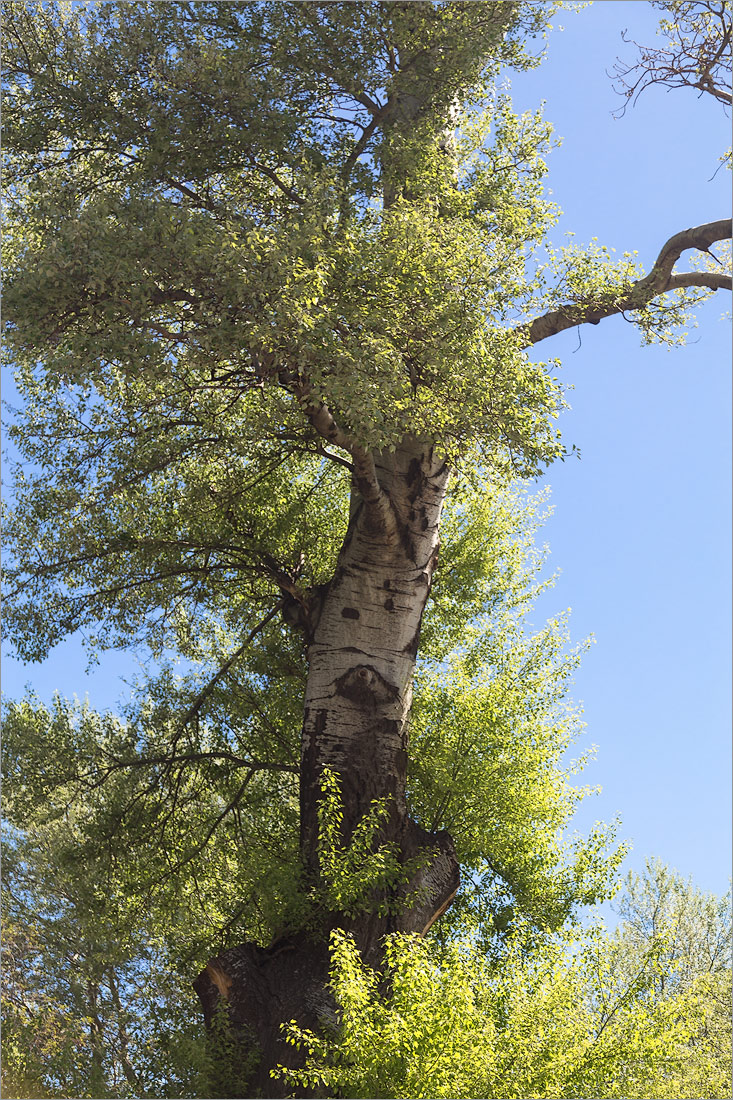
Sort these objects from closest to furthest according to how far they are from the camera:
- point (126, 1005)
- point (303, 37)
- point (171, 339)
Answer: point (171, 339)
point (303, 37)
point (126, 1005)

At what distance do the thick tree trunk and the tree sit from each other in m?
0.02

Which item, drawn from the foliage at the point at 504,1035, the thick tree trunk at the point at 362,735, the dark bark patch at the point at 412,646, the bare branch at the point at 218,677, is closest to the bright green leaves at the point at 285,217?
the thick tree trunk at the point at 362,735

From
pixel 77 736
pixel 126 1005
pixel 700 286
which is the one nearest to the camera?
pixel 700 286

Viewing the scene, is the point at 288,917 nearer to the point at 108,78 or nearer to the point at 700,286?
the point at 108,78

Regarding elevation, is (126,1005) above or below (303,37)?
below

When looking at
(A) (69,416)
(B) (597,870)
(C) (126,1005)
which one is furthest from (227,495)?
(C) (126,1005)

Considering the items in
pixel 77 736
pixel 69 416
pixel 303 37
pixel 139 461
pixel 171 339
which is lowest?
pixel 77 736

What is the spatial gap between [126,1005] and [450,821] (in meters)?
6.02

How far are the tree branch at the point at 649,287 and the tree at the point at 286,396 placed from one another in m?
0.03

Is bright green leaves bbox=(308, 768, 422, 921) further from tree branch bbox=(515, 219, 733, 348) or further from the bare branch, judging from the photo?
tree branch bbox=(515, 219, 733, 348)

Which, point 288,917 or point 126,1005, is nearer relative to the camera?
point 288,917

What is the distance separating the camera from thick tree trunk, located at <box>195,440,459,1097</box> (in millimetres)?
7293

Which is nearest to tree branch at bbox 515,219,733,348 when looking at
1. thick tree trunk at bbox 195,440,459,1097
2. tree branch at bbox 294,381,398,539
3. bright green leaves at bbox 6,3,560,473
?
bright green leaves at bbox 6,3,560,473

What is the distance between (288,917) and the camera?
7.45 meters
